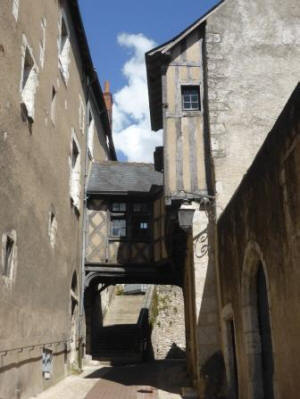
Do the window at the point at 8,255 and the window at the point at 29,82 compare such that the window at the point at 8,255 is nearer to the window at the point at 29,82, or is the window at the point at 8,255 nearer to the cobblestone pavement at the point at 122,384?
the window at the point at 29,82

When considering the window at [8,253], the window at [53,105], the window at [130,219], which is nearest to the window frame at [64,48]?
the window at [53,105]

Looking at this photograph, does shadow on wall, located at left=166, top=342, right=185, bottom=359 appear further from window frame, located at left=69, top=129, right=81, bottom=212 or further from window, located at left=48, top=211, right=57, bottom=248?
window, located at left=48, top=211, right=57, bottom=248

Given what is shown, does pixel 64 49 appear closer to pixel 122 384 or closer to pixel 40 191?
pixel 40 191

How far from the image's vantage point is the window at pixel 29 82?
320 inches

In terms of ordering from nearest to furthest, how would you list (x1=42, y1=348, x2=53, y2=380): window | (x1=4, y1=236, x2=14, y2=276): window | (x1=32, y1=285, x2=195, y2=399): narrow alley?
(x1=4, y1=236, x2=14, y2=276): window → (x1=32, y1=285, x2=195, y2=399): narrow alley → (x1=42, y1=348, x2=53, y2=380): window

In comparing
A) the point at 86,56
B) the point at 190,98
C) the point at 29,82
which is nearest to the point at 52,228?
the point at 29,82

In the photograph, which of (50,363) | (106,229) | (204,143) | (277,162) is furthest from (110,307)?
(277,162)

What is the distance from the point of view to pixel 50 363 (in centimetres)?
914

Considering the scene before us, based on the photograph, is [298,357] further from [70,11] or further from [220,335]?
[70,11]

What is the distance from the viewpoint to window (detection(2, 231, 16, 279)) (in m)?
6.70

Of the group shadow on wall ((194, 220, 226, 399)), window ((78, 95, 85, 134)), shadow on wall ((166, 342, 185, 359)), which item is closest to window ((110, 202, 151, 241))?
window ((78, 95, 85, 134))

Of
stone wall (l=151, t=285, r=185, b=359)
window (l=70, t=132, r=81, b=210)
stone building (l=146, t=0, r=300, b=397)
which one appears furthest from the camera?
stone wall (l=151, t=285, r=185, b=359)

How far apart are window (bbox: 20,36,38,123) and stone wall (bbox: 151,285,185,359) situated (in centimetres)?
1207

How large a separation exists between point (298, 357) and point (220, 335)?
4.12 metres
